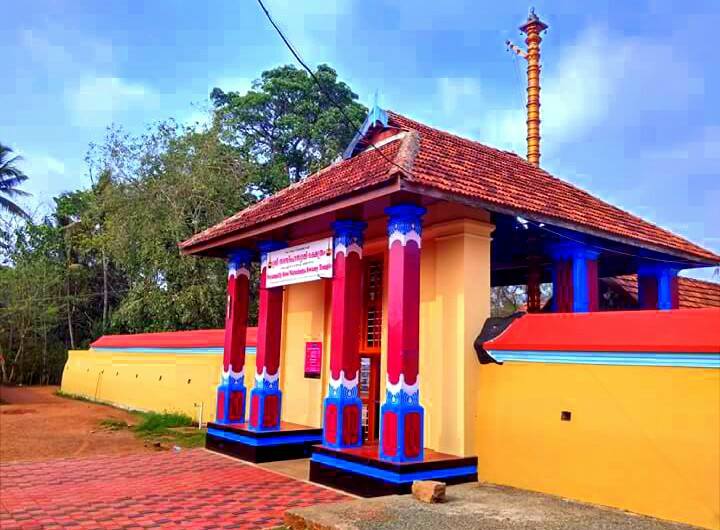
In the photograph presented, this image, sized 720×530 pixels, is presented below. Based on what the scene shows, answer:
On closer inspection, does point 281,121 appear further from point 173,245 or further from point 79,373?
point 79,373

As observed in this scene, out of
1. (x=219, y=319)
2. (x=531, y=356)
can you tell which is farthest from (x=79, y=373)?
(x=531, y=356)

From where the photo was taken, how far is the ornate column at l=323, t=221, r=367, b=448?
7602 millimetres

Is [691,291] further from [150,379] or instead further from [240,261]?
[150,379]

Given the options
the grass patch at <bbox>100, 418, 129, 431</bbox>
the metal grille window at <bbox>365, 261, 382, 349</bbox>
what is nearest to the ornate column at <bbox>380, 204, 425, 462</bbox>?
the metal grille window at <bbox>365, 261, 382, 349</bbox>

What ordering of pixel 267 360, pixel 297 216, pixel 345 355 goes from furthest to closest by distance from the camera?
pixel 267 360 → pixel 297 216 → pixel 345 355

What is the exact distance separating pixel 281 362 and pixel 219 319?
982 cm

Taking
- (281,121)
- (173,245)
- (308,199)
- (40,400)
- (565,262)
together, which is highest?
(281,121)

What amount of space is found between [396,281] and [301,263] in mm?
2103

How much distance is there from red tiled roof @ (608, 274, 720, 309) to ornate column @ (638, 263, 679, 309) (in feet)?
4.89

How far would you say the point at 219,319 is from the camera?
20172mm

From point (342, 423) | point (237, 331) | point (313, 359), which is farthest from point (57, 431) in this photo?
point (342, 423)

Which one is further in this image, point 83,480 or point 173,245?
point 173,245

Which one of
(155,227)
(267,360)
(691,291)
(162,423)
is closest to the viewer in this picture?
(267,360)

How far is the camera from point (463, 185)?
23.2 feet
